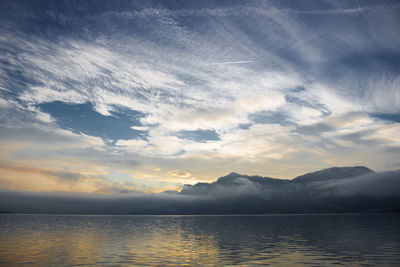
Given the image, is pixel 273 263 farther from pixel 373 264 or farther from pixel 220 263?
pixel 373 264

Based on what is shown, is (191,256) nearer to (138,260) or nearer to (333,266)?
(138,260)

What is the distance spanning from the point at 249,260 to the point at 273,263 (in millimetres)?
3932

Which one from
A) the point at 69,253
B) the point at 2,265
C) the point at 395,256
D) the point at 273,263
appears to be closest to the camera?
the point at 2,265

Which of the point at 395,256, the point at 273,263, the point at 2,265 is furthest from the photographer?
the point at 395,256

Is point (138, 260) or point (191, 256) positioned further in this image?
point (191, 256)

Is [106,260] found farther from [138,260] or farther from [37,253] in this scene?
[37,253]

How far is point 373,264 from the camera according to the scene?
123ft

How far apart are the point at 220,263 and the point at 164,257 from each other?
10704 mm

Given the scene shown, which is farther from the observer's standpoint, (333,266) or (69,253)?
(69,253)

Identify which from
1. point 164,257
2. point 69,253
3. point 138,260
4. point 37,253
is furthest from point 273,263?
point 37,253

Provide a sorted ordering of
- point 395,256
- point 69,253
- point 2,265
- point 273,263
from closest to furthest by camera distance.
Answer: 1. point 2,265
2. point 273,263
3. point 395,256
4. point 69,253

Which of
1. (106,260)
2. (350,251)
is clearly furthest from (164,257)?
(350,251)

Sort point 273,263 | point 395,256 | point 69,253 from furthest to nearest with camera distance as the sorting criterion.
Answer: point 69,253, point 395,256, point 273,263

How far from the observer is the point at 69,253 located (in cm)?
4709
